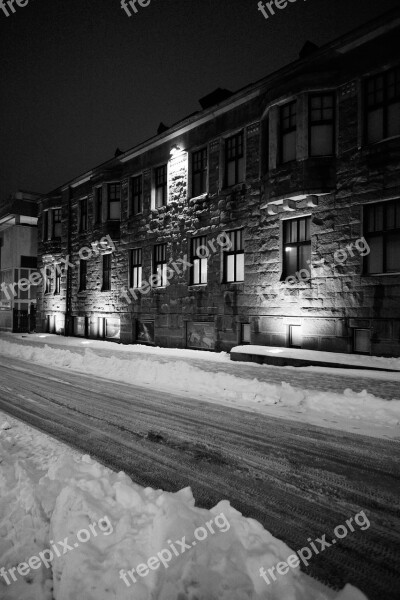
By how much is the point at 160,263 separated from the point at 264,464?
55.2 ft

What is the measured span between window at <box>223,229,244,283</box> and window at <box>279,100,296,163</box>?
372cm

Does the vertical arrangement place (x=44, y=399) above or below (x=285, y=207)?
below

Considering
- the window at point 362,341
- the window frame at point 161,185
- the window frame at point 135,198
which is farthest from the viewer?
the window frame at point 135,198

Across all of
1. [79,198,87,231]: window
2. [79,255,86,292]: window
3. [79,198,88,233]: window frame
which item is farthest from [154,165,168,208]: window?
[79,255,86,292]: window

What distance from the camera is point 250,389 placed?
9.27 metres

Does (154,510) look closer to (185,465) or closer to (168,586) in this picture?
(168,586)

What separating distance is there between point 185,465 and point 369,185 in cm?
1166

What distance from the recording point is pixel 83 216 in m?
27.2

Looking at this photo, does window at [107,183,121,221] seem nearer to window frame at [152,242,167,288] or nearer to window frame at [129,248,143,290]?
window frame at [129,248,143,290]

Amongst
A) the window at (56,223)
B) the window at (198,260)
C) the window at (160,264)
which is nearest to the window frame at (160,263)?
the window at (160,264)

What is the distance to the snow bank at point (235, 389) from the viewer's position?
7.39 m

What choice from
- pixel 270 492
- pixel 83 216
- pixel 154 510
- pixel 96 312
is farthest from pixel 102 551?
pixel 83 216

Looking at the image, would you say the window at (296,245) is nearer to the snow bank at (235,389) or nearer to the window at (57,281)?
the snow bank at (235,389)

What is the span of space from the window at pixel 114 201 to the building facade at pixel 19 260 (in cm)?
1271
